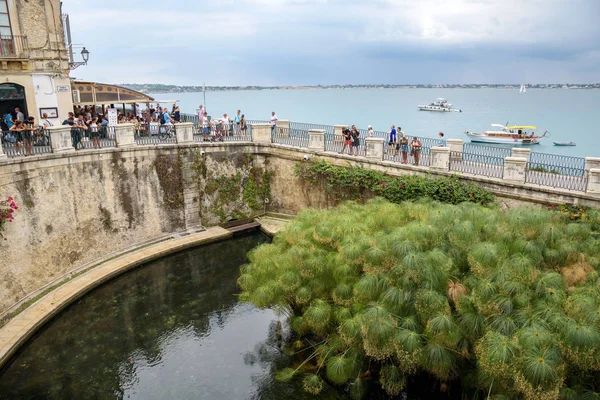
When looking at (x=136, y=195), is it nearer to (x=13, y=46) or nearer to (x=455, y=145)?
(x=13, y=46)

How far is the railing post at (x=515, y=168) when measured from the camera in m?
13.5

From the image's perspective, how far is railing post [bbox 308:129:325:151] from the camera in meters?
18.0

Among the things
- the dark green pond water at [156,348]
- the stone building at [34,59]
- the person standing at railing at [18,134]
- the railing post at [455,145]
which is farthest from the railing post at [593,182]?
the stone building at [34,59]

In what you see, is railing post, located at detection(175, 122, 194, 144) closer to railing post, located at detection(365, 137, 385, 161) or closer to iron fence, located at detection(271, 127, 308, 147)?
iron fence, located at detection(271, 127, 308, 147)

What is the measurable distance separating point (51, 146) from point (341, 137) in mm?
10342

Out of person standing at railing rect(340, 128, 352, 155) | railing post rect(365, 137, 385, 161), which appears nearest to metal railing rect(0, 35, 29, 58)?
person standing at railing rect(340, 128, 352, 155)

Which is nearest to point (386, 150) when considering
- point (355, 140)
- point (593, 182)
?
point (355, 140)

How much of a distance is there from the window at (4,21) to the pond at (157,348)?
9.27 m

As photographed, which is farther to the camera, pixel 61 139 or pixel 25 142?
pixel 61 139

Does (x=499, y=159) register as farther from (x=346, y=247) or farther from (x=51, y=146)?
(x=51, y=146)

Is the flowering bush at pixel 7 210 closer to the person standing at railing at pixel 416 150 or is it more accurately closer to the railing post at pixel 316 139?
the railing post at pixel 316 139

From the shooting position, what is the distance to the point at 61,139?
14977 millimetres

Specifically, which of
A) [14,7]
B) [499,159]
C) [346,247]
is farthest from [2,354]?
[499,159]

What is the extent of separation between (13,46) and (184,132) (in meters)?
6.40
